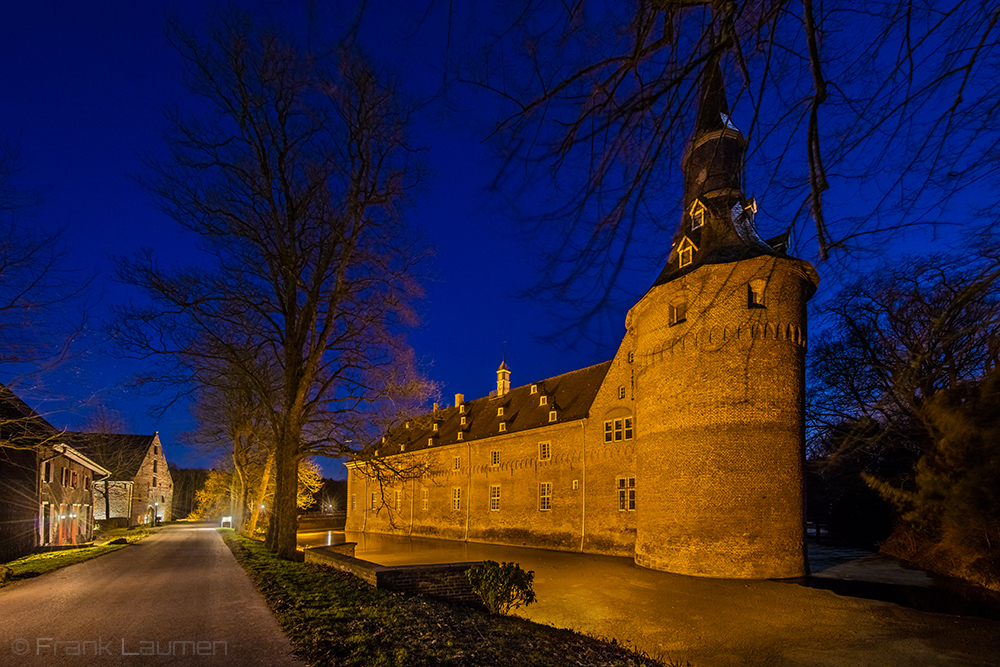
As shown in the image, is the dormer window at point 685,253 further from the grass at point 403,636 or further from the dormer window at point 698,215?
the grass at point 403,636

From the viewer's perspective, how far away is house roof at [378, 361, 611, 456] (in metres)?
32.3

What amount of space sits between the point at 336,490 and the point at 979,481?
297 ft

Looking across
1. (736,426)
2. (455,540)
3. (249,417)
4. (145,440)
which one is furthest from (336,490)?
(736,426)

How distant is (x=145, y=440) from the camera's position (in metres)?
58.2

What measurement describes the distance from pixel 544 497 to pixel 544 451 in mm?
2551

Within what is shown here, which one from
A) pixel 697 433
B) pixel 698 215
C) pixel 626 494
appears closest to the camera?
pixel 697 433

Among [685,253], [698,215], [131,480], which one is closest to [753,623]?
[685,253]

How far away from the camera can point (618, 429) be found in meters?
27.6

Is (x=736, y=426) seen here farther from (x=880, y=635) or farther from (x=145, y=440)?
(x=145, y=440)

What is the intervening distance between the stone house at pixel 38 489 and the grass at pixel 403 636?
10.1 metres

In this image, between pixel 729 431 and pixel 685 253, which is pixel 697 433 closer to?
pixel 729 431

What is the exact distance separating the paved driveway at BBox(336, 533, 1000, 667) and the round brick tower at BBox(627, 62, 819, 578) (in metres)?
1.37

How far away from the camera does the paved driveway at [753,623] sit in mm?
11250

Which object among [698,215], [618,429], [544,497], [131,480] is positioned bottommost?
[131,480]
